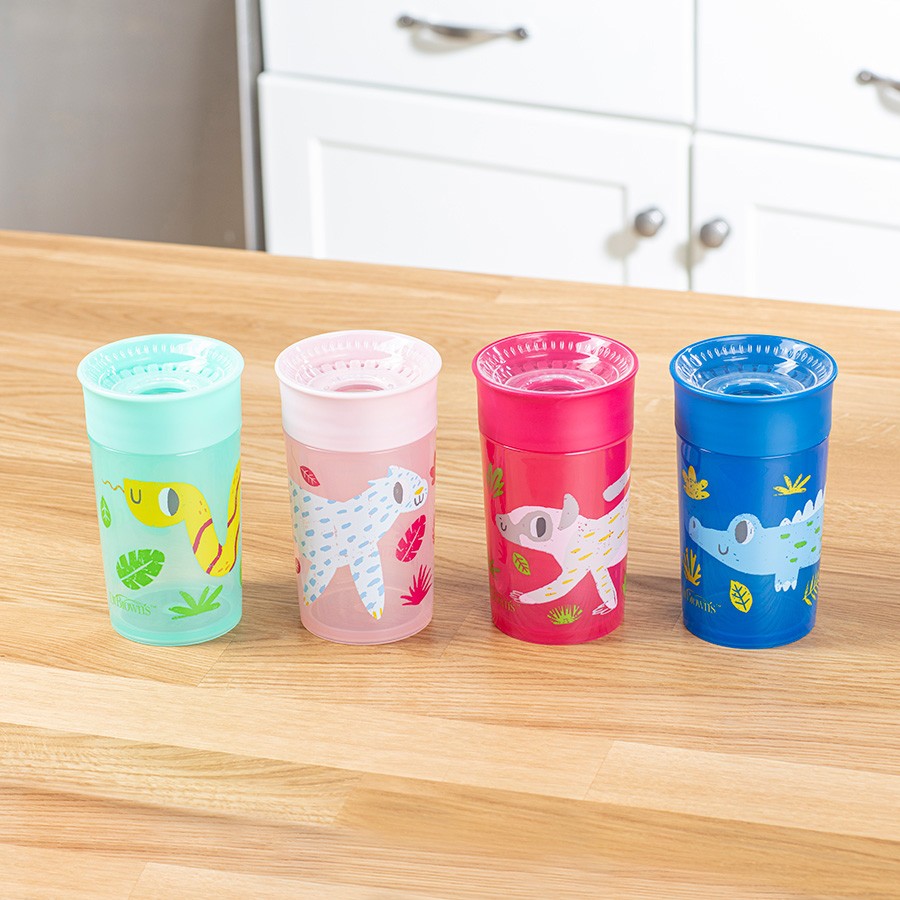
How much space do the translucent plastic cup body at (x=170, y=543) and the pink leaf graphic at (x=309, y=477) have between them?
0.13 feet

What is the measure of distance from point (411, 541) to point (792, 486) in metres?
Answer: 0.20

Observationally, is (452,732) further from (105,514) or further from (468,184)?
(468,184)

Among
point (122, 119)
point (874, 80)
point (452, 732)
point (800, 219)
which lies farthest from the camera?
point (122, 119)

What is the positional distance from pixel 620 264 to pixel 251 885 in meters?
1.61

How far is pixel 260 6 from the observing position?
212 centimetres

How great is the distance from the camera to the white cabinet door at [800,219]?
74.6 inches

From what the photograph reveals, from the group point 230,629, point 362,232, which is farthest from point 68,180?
point 230,629

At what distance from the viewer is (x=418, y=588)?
2.39ft

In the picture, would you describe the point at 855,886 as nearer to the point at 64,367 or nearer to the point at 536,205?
the point at 64,367

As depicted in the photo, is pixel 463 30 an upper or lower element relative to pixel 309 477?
upper

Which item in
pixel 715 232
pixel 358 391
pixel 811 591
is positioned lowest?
pixel 715 232

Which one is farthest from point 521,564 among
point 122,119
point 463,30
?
point 122,119

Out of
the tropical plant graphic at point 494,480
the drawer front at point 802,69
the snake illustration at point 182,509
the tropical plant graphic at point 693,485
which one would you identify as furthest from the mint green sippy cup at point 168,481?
the drawer front at point 802,69

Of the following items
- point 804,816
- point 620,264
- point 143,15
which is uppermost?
point 143,15
